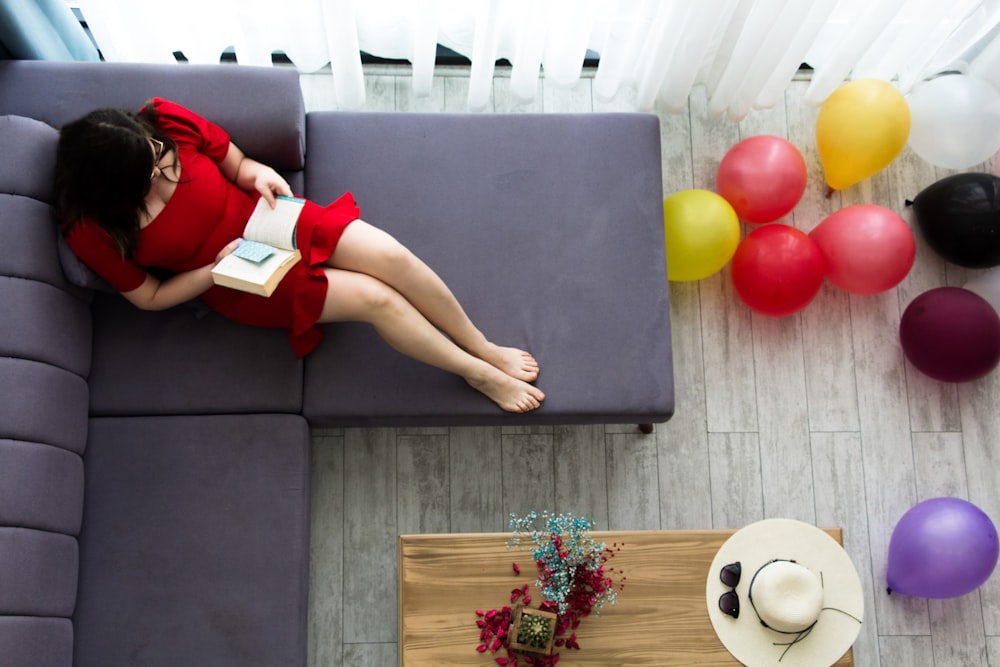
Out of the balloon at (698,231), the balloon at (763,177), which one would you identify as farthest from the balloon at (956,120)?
the balloon at (698,231)

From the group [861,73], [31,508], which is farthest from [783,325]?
[31,508]

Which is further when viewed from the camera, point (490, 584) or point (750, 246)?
point (750, 246)

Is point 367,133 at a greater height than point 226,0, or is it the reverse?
point 226,0

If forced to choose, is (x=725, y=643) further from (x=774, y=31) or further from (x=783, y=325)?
(x=774, y=31)

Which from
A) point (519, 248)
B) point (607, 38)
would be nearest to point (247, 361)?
point (519, 248)

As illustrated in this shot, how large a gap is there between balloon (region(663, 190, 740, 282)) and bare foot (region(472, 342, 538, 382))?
0.54 m

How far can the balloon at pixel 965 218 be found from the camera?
2.43m

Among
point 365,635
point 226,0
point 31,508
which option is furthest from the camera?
point 365,635

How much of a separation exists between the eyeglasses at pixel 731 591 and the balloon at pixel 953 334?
89cm

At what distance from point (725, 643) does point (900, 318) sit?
48.4 inches

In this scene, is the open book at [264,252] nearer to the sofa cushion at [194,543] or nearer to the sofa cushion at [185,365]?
the sofa cushion at [185,365]

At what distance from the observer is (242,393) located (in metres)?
2.14

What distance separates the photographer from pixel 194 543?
2.05 metres

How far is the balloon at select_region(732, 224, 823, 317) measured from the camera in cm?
237
